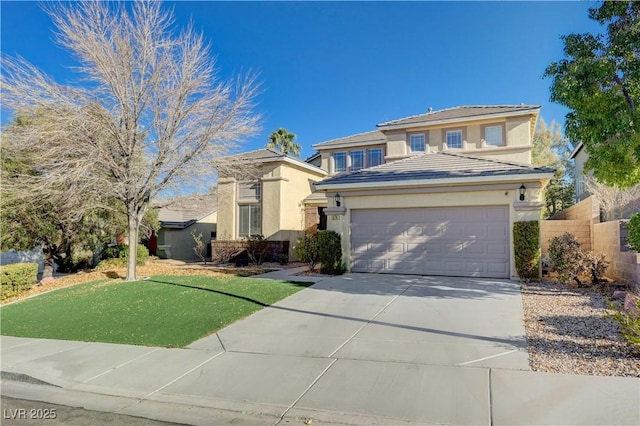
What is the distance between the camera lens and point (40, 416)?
4.55m

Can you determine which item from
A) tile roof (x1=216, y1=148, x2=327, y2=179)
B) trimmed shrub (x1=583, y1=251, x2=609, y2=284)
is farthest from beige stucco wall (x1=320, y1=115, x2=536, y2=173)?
trimmed shrub (x1=583, y1=251, x2=609, y2=284)

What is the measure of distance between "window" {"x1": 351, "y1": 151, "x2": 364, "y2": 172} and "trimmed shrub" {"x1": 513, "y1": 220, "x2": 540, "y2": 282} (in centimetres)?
1244

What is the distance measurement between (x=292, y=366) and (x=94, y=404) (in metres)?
2.50

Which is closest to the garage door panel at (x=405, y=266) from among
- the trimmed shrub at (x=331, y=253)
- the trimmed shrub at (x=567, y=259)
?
the trimmed shrub at (x=331, y=253)

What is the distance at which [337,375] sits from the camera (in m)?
5.16

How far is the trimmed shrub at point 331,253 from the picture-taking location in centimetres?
1391

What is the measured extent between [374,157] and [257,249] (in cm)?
865

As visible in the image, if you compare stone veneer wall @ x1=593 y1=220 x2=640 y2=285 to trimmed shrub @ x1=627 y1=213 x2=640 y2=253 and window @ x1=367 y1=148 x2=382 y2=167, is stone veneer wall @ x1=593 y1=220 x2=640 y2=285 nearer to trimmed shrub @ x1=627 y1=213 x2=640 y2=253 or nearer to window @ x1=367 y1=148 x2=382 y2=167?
trimmed shrub @ x1=627 y1=213 x2=640 y2=253

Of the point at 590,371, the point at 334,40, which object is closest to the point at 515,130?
the point at 334,40

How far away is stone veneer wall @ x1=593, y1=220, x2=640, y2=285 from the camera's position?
31.0 feet

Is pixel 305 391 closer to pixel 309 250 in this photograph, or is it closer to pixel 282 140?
pixel 309 250

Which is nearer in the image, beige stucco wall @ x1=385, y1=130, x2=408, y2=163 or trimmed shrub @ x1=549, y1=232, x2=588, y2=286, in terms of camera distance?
trimmed shrub @ x1=549, y1=232, x2=588, y2=286

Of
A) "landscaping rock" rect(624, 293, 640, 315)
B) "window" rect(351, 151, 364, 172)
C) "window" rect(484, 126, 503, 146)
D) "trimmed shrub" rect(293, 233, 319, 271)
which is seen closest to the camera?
"landscaping rock" rect(624, 293, 640, 315)

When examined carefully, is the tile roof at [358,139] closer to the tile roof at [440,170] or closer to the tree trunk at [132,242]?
the tile roof at [440,170]
